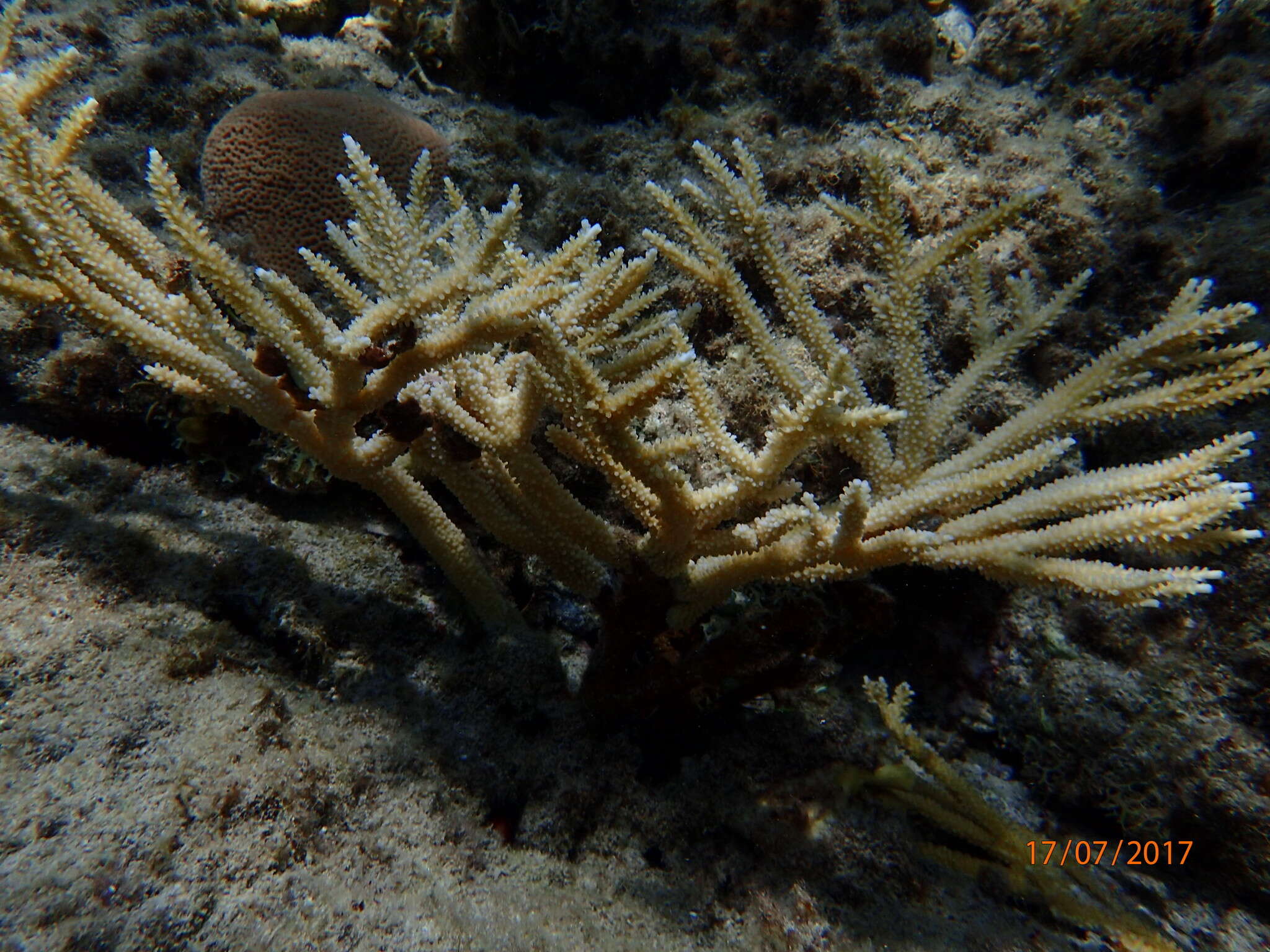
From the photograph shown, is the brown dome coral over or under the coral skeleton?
over

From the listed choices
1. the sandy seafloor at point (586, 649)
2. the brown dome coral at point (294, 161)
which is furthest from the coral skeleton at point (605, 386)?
the brown dome coral at point (294, 161)

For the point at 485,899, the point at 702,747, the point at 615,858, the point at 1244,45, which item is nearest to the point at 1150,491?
the point at 702,747

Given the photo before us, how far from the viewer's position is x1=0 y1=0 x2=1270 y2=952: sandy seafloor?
5.42ft

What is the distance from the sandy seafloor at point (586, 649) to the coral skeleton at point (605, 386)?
0.48 m

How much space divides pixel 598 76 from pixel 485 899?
15.2 feet

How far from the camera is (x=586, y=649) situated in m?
2.67

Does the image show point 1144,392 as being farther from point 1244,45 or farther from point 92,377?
point 92,377

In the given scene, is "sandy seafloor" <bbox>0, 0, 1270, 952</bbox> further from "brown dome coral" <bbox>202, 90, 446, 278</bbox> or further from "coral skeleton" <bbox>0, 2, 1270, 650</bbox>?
"coral skeleton" <bbox>0, 2, 1270, 650</bbox>

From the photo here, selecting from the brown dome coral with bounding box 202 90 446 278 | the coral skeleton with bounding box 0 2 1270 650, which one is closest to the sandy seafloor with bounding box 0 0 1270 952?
the brown dome coral with bounding box 202 90 446 278

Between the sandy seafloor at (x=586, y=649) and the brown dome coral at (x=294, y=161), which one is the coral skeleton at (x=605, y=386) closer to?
the sandy seafloor at (x=586, y=649)

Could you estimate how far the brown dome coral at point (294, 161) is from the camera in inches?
118

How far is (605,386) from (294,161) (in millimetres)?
2647

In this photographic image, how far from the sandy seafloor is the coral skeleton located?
48cm

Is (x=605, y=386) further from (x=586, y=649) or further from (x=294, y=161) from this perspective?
(x=294, y=161)
